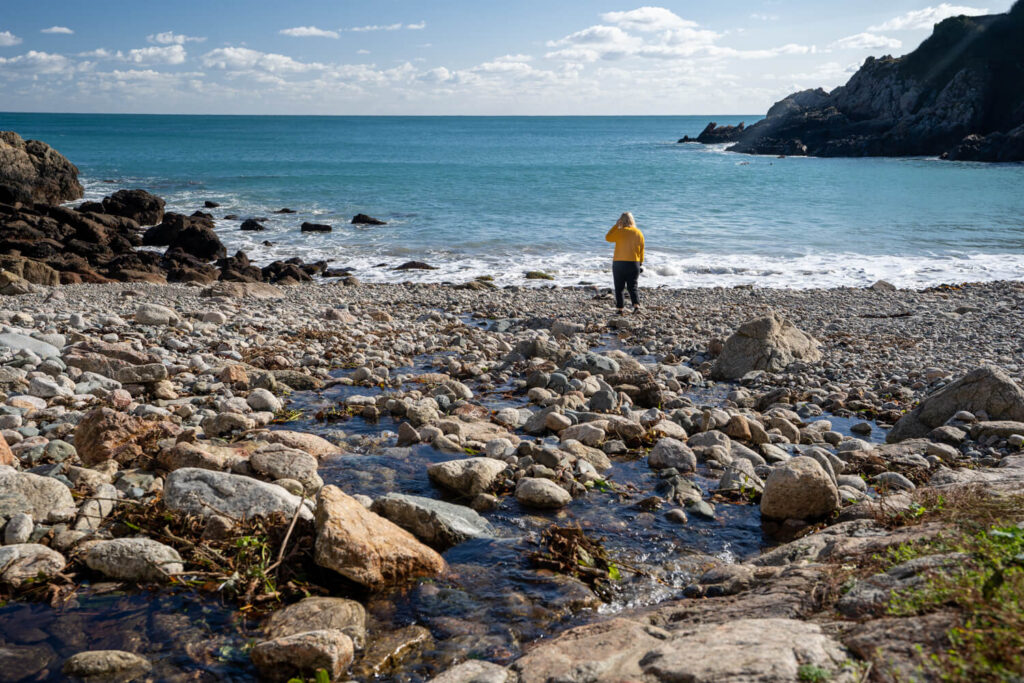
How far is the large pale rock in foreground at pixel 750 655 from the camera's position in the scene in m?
2.76

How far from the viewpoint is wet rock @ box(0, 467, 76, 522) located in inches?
184

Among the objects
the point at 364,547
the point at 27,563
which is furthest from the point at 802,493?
the point at 27,563

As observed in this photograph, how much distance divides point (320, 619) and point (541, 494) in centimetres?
227

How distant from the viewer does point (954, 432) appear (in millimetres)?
7180

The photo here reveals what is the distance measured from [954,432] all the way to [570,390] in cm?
429

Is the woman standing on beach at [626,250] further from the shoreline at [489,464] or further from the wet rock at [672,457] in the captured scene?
the wet rock at [672,457]

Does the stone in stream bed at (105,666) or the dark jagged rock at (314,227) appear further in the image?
the dark jagged rock at (314,227)

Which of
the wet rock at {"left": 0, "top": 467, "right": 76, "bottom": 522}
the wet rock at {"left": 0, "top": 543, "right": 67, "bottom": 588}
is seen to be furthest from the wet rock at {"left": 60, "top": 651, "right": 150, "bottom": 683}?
the wet rock at {"left": 0, "top": 467, "right": 76, "bottom": 522}

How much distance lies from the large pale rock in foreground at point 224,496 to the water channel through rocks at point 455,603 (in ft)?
2.21

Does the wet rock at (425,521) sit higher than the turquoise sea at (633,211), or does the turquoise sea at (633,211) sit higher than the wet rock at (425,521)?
the turquoise sea at (633,211)

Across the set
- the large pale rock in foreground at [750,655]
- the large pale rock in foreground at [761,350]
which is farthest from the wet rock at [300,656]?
the large pale rock in foreground at [761,350]

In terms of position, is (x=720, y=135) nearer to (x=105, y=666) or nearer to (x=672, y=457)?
(x=672, y=457)

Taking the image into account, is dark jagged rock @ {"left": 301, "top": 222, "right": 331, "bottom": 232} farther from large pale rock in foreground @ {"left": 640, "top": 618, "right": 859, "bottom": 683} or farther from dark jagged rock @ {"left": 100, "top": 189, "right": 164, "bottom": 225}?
large pale rock in foreground @ {"left": 640, "top": 618, "right": 859, "bottom": 683}

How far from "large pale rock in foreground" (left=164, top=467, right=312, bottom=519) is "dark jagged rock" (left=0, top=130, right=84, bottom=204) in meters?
38.9
